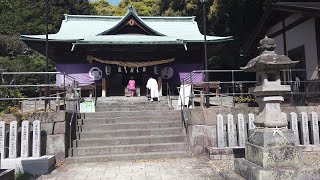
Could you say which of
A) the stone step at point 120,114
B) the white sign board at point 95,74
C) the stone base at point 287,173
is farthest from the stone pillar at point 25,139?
the white sign board at point 95,74

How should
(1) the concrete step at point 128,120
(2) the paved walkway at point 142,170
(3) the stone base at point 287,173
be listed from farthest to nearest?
(1) the concrete step at point 128,120, (2) the paved walkway at point 142,170, (3) the stone base at point 287,173

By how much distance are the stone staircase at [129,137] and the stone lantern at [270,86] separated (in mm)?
3622

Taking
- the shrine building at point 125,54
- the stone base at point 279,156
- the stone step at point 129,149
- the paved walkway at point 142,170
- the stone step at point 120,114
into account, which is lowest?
the paved walkway at point 142,170

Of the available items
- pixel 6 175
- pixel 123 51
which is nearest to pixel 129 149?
→ pixel 6 175

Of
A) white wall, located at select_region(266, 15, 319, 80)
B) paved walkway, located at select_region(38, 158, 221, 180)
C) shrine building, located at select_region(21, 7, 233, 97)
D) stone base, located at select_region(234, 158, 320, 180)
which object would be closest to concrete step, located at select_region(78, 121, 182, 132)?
paved walkway, located at select_region(38, 158, 221, 180)

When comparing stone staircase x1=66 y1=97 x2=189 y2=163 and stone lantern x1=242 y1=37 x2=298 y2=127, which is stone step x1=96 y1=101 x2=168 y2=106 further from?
stone lantern x1=242 y1=37 x2=298 y2=127

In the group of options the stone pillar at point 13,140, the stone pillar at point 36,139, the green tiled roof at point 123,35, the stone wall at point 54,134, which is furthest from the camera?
the green tiled roof at point 123,35

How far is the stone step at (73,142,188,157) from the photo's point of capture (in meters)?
9.13

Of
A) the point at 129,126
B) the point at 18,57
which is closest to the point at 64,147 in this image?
the point at 129,126

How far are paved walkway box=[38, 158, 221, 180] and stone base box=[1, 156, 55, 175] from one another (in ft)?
1.05

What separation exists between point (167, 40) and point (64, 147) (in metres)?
11.1

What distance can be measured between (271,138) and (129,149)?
15.8 ft

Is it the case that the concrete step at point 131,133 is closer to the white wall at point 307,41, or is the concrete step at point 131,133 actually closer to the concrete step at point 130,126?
the concrete step at point 130,126

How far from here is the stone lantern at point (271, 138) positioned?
5359 mm
